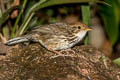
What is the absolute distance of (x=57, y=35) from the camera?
6.22 metres

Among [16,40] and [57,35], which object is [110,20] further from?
[16,40]

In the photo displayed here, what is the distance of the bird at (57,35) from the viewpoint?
618 cm

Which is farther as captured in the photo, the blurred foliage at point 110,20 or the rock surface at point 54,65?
the blurred foliage at point 110,20

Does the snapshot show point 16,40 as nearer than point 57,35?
No

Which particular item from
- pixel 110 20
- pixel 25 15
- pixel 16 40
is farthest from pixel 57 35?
pixel 110 20

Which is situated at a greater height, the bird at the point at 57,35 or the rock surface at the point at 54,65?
the bird at the point at 57,35

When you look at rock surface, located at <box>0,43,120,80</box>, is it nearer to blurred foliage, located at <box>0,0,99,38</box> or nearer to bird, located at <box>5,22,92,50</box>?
bird, located at <box>5,22,92,50</box>

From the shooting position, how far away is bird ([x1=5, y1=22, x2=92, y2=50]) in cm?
618

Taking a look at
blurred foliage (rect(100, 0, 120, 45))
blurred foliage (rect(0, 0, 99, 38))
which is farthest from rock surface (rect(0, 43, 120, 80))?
blurred foliage (rect(100, 0, 120, 45))

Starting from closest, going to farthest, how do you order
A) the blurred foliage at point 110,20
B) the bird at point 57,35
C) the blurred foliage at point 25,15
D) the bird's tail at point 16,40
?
1. the bird at point 57,35
2. the bird's tail at point 16,40
3. the blurred foliage at point 25,15
4. the blurred foliage at point 110,20

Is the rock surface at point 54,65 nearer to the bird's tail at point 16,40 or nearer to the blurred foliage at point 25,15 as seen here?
the bird's tail at point 16,40

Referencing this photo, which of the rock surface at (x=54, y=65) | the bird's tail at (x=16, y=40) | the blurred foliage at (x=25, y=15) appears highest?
the blurred foliage at (x=25, y=15)

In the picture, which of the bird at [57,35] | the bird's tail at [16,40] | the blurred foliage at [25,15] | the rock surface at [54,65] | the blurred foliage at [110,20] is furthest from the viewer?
the blurred foliage at [110,20]

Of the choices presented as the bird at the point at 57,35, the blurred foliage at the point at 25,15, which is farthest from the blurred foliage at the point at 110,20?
the bird at the point at 57,35
